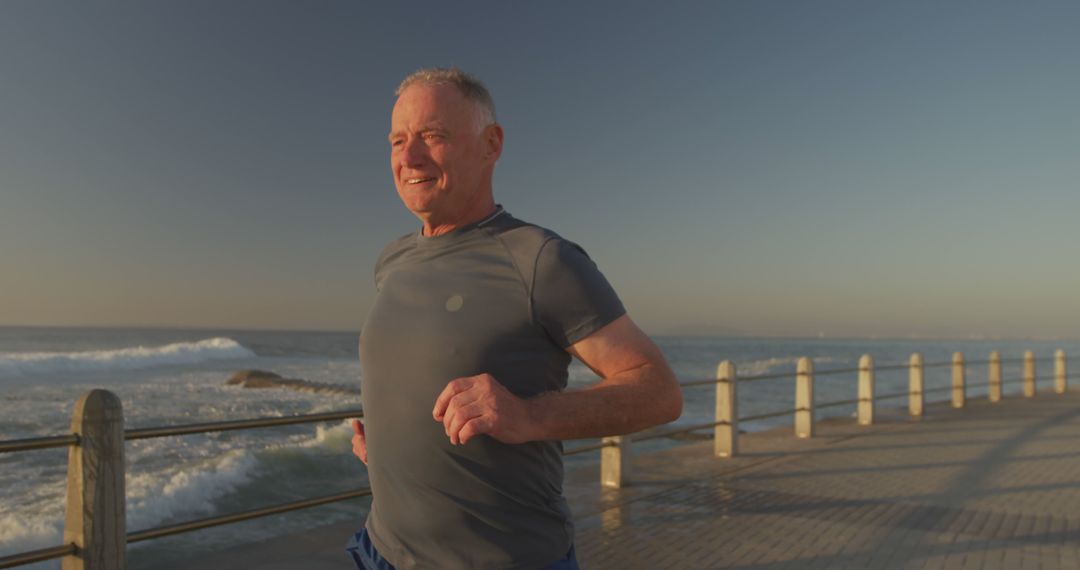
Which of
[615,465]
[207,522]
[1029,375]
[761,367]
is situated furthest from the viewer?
[761,367]

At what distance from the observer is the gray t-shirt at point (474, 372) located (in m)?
1.38

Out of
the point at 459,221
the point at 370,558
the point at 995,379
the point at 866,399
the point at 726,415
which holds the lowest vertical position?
the point at 995,379

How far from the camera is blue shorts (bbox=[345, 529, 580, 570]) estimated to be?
1548 mm

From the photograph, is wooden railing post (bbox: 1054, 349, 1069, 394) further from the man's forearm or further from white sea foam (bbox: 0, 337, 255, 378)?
white sea foam (bbox: 0, 337, 255, 378)

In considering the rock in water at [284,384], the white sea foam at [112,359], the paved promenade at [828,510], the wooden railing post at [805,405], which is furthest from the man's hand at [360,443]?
the white sea foam at [112,359]

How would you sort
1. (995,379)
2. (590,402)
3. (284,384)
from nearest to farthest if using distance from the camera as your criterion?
(590,402) → (995,379) → (284,384)

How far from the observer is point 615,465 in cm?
734

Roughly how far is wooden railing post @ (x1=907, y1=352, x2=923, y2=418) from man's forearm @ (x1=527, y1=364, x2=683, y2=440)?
1364cm

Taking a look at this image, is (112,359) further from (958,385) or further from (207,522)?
(207,522)

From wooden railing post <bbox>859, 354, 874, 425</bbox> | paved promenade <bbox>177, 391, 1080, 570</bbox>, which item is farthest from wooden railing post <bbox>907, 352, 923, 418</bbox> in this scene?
paved promenade <bbox>177, 391, 1080, 570</bbox>

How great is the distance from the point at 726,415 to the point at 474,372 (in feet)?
26.8

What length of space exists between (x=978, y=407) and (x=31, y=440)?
16.9m

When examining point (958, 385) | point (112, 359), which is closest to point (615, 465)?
point (958, 385)

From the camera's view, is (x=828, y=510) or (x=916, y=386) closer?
(x=828, y=510)
